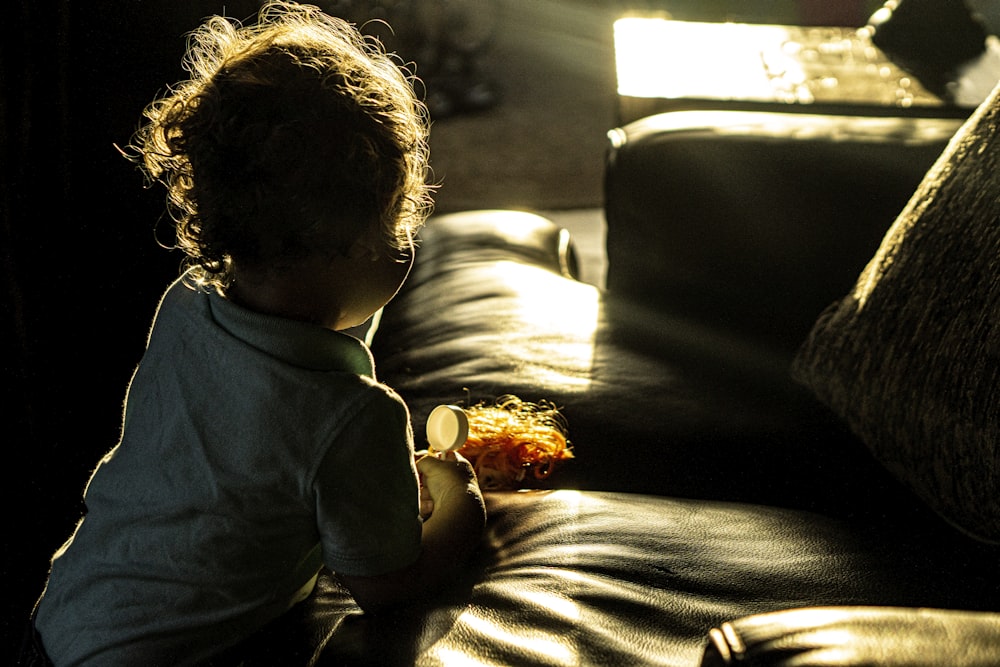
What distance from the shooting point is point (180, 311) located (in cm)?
79

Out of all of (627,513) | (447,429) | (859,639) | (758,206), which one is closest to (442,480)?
(447,429)

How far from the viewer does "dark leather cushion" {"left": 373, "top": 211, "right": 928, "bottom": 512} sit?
3.32 feet

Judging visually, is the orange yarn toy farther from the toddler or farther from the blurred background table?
the blurred background table

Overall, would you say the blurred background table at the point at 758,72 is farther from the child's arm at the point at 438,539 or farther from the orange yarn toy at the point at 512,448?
the child's arm at the point at 438,539

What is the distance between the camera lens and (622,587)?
2.60 ft

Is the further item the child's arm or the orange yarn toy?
the orange yarn toy

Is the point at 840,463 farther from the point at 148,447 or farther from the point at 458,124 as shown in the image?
the point at 458,124

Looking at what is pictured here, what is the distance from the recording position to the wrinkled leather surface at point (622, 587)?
726mm

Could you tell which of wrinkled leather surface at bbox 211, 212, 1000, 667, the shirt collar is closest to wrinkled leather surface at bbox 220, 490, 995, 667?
wrinkled leather surface at bbox 211, 212, 1000, 667

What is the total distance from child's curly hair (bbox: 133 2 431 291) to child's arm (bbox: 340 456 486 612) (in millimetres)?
262

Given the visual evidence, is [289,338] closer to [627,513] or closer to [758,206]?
[627,513]

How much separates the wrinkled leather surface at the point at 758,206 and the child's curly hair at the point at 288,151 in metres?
0.71

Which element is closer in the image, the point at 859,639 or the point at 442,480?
the point at 859,639

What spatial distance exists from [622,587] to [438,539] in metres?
0.17
